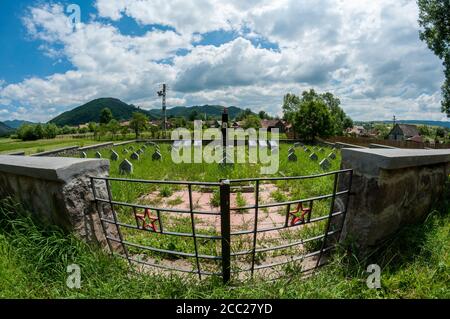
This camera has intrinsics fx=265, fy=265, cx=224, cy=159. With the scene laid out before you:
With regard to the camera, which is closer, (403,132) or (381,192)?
(381,192)

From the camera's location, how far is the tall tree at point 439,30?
15188mm

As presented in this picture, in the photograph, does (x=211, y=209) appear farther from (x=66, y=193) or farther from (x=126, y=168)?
(x=126, y=168)

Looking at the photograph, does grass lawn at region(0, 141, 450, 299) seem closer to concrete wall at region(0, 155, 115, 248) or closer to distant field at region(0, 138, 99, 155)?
concrete wall at region(0, 155, 115, 248)

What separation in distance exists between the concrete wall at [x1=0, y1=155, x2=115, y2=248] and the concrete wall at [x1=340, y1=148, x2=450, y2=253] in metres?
2.73

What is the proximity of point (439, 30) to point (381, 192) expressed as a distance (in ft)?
60.9

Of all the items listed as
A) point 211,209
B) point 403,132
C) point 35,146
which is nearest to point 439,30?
point 211,209

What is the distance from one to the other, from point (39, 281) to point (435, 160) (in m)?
4.45

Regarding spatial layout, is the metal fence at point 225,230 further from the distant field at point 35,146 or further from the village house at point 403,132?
the village house at point 403,132

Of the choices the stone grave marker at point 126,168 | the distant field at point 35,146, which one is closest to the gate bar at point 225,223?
the stone grave marker at point 126,168

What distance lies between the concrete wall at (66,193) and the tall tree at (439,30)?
63.7 ft

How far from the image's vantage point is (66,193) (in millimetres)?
2611
